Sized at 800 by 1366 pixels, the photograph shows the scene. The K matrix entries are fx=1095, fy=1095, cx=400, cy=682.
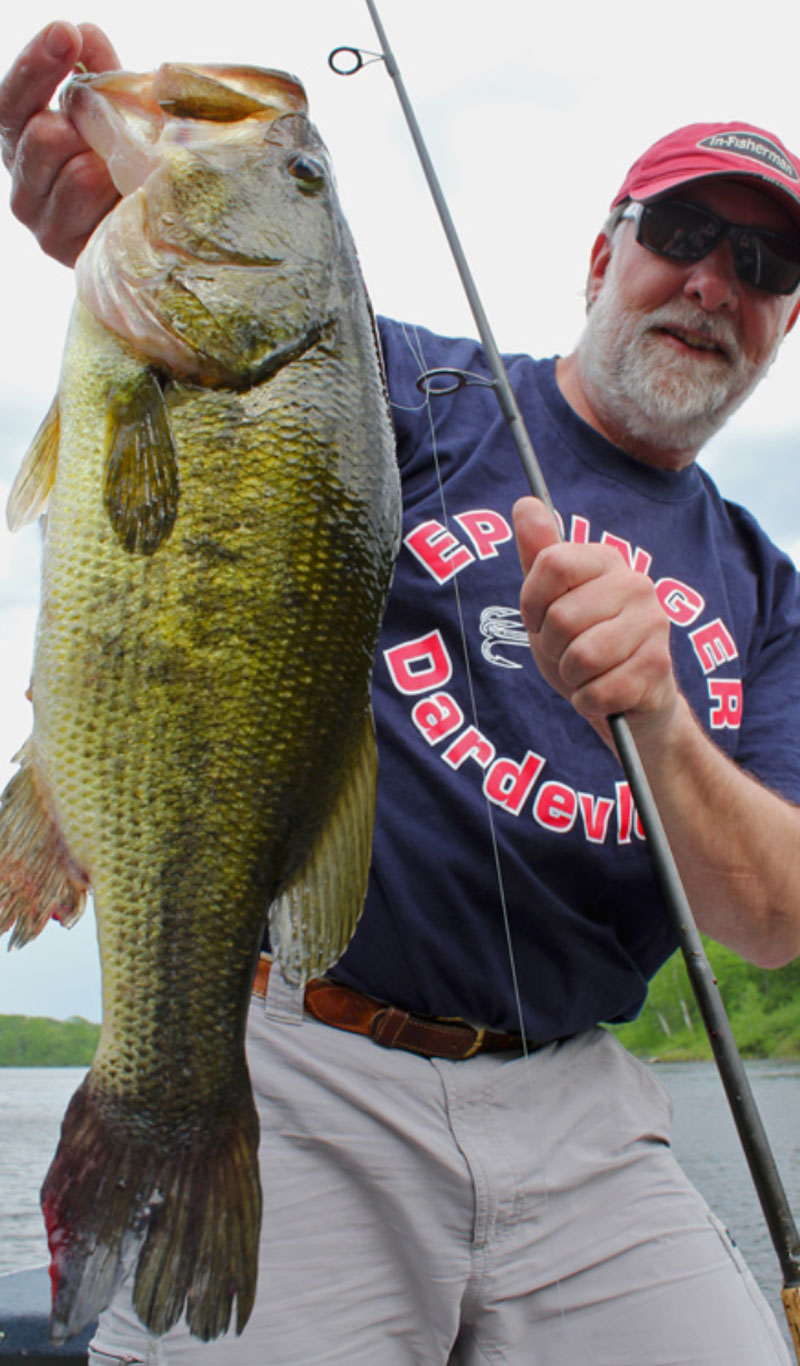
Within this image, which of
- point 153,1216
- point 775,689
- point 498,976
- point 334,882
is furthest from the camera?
point 775,689

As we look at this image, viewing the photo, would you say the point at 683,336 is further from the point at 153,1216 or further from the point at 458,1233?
the point at 153,1216

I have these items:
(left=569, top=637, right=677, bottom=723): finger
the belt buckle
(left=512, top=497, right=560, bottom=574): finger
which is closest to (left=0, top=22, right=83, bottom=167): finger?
(left=512, top=497, right=560, bottom=574): finger

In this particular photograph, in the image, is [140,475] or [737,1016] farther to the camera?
[737,1016]

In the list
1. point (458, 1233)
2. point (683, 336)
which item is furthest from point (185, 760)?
point (683, 336)

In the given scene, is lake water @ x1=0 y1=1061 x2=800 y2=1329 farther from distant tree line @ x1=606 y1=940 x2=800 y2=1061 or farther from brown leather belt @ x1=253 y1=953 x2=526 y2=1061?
distant tree line @ x1=606 y1=940 x2=800 y2=1061

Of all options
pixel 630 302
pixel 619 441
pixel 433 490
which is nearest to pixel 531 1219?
pixel 433 490

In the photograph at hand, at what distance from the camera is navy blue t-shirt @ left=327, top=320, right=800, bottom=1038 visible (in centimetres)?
243

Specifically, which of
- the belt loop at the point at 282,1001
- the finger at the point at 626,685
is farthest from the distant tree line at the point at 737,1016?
the finger at the point at 626,685

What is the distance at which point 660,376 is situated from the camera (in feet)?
10.2

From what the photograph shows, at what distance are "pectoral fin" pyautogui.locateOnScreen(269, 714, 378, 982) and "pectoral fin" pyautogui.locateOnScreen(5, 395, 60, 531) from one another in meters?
0.60

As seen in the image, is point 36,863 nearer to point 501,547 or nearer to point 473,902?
point 473,902

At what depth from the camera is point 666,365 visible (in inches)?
123

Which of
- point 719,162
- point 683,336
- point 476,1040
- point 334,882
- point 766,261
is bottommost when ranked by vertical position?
point 476,1040

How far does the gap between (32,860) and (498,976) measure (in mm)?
1230
